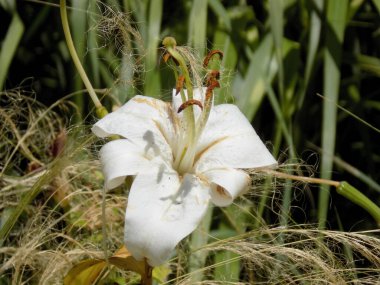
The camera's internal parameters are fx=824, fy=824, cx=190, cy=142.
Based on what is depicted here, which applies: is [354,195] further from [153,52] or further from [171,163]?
[153,52]

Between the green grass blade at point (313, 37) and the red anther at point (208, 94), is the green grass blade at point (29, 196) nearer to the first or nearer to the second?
the red anther at point (208, 94)

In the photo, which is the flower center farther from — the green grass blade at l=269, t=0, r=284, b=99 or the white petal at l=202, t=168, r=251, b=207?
the green grass blade at l=269, t=0, r=284, b=99

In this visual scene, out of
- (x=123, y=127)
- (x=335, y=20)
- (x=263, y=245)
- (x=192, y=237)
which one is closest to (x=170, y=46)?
(x=123, y=127)

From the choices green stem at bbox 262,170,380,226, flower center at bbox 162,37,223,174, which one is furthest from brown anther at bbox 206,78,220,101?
green stem at bbox 262,170,380,226

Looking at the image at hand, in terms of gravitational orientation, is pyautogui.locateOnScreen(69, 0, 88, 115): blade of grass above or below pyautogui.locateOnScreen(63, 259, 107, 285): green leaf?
above

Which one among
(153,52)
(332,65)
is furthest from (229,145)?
(332,65)

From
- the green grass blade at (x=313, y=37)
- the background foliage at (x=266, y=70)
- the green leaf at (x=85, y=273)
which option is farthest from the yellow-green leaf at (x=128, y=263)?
the green grass blade at (x=313, y=37)
